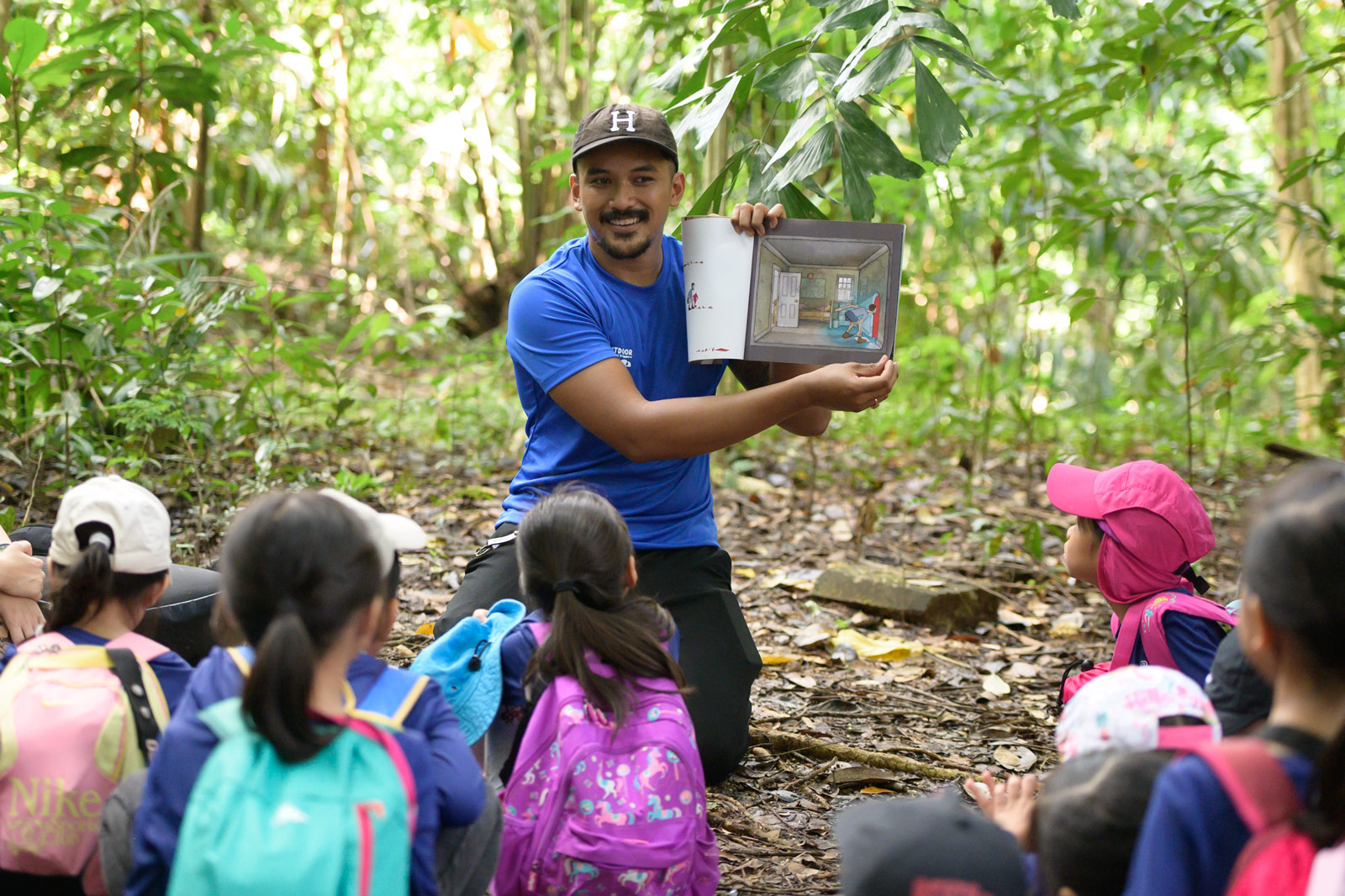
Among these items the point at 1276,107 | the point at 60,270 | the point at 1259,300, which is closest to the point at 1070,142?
the point at 1276,107

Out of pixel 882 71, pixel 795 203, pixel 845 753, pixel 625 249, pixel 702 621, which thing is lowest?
pixel 845 753

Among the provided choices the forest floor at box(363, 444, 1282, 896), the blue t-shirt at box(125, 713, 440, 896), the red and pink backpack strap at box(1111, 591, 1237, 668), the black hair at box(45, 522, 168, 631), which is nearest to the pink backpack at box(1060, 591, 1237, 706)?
the red and pink backpack strap at box(1111, 591, 1237, 668)

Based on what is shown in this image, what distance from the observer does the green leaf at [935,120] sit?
7.82ft

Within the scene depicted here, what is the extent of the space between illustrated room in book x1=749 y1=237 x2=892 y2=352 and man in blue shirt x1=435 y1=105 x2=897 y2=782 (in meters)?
0.09

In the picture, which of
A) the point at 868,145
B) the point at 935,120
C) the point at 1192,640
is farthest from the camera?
the point at 868,145

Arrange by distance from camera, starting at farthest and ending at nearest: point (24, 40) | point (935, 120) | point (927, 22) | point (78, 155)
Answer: point (78, 155)
point (24, 40)
point (935, 120)
point (927, 22)

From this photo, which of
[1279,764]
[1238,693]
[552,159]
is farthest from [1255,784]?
[552,159]

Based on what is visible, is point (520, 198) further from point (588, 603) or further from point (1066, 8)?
point (588, 603)

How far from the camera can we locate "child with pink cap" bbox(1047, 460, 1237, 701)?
7.19 ft

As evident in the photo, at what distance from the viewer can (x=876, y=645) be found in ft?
11.8

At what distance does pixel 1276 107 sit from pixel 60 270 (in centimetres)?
621

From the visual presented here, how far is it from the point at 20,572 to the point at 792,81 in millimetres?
1992

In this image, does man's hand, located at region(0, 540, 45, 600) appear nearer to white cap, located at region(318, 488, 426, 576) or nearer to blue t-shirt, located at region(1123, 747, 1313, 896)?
white cap, located at region(318, 488, 426, 576)

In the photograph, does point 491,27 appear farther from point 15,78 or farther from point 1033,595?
point 1033,595
